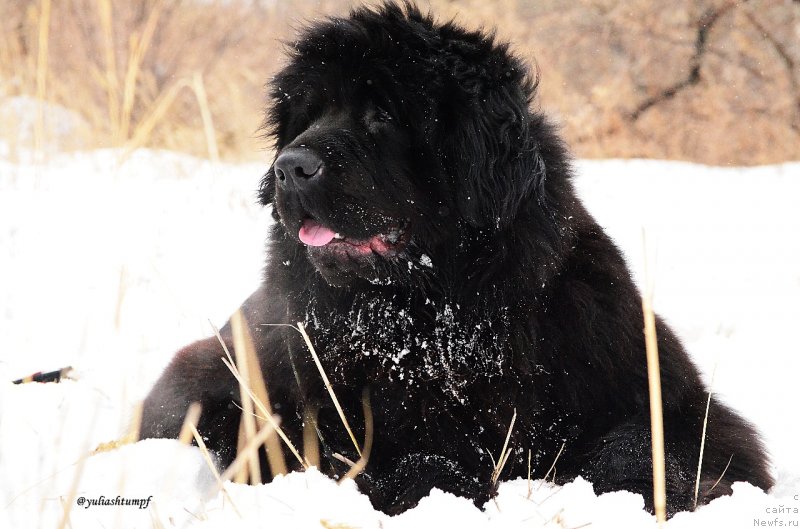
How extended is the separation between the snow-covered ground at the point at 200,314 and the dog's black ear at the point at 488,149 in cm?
61

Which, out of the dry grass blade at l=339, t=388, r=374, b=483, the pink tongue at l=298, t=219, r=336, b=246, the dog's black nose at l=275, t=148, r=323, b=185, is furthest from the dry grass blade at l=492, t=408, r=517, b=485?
the dog's black nose at l=275, t=148, r=323, b=185

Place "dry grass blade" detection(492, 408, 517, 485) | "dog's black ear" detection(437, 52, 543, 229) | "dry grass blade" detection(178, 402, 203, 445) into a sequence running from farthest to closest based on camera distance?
1. "dog's black ear" detection(437, 52, 543, 229)
2. "dry grass blade" detection(492, 408, 517, 485)
3. "dry grass blade" detection(178, 402, 203, 445)

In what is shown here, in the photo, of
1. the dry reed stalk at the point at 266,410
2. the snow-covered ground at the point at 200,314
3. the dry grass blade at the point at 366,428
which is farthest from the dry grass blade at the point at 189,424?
the dry grass blade at the point at 366,428

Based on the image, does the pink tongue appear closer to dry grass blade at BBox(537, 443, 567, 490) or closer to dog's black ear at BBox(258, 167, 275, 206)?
dog's black ear at BBox(258, 167, 275, 206)

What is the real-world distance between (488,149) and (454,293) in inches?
18.3

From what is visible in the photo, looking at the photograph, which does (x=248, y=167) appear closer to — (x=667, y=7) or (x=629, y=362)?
(x=667, y=7)

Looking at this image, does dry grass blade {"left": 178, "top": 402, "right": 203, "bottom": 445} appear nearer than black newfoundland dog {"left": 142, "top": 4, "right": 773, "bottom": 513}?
Yes

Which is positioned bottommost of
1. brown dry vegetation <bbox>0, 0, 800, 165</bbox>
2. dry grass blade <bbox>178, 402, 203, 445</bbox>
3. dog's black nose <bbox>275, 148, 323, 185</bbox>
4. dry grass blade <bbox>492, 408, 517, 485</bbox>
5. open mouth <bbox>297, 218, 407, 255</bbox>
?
dry grass blade <bbox>492, 408, 517, 485</bbox>

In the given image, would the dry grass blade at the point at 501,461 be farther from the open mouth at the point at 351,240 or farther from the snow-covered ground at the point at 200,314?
the open mouth at the point at 351,240

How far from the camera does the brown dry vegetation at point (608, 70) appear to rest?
22.3 ft

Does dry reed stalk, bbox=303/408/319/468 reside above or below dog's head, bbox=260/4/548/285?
below

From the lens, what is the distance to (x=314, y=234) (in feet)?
7.41

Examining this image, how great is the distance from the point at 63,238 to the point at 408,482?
3.79 metres

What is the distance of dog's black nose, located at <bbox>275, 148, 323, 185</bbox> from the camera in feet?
7.07
